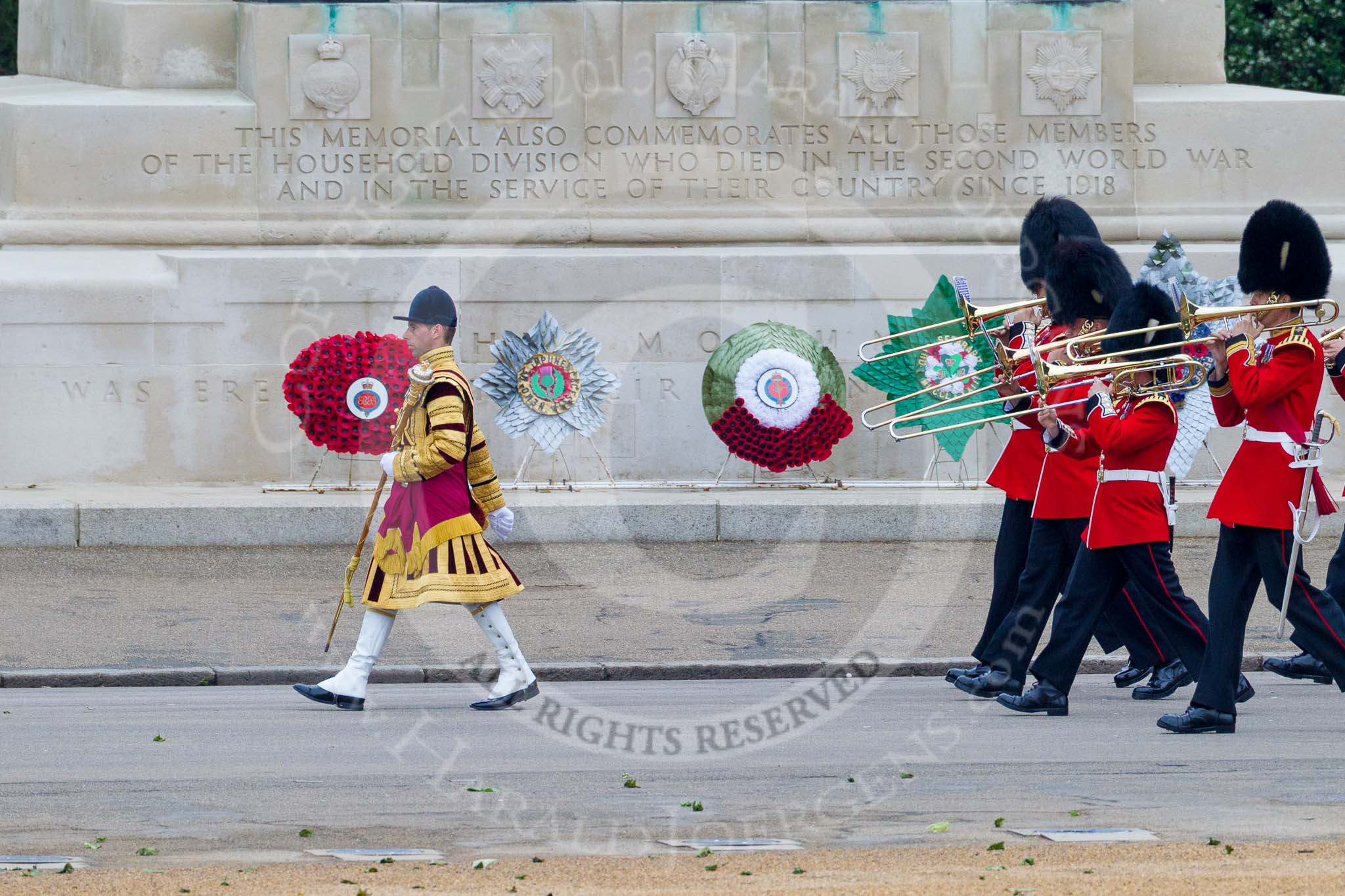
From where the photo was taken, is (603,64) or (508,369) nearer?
(508,369)

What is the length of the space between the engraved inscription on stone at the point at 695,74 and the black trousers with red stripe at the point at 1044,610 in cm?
717

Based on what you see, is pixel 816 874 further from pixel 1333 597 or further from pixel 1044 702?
pixel 1333 597

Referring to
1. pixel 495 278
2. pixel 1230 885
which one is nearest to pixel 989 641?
pixel 1230 885

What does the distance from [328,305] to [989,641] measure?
7.07 meters

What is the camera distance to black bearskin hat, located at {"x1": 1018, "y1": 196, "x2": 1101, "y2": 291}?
935 cm

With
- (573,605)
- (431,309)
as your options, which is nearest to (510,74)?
(573,605)

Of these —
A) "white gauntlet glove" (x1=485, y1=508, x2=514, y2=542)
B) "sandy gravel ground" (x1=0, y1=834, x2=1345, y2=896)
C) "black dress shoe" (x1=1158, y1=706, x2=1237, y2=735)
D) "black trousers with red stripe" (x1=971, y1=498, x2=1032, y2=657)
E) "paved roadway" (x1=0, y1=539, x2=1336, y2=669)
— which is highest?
"white gauntlet glove" (x1=485, y1=508, x2=514, y2=542)

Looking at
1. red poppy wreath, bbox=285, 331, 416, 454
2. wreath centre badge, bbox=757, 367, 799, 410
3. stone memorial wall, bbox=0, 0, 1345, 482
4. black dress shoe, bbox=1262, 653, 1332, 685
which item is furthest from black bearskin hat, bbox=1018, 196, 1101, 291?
stone memorial wall, bbox=0, 0, 1345, 482

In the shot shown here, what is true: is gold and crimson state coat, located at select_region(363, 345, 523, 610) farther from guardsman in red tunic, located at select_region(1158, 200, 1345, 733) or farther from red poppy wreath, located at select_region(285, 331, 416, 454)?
red poppy wreath, located at select_region(285, 331, 416, 454)

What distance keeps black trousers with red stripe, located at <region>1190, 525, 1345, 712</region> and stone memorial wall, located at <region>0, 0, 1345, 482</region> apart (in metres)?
6.63

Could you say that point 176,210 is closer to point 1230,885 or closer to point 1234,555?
point 1234,555

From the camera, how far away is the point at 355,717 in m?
8.30

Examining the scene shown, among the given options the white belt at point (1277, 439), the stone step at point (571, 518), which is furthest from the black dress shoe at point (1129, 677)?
the stone step at point (571, 518)

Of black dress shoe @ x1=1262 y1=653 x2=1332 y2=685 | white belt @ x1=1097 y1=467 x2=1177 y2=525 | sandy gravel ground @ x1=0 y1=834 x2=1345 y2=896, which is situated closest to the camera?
sandy gravel ground @ x1=0 y1=834 x2=1345 y2=896
